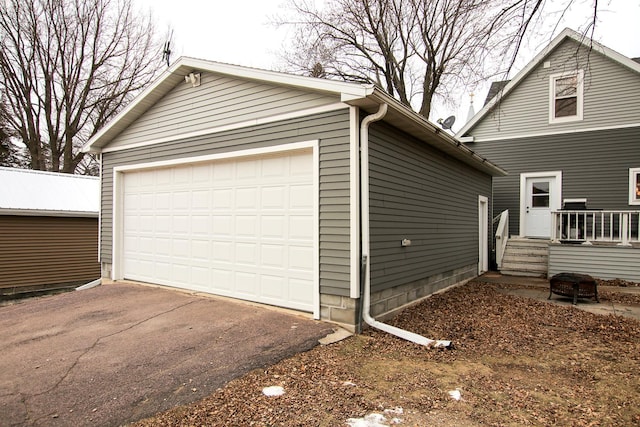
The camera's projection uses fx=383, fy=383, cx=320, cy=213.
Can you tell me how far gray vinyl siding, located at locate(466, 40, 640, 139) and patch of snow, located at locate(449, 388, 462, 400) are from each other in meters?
9.09

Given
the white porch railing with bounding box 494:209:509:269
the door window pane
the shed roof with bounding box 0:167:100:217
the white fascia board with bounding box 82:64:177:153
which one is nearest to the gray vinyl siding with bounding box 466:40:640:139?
the door window pane

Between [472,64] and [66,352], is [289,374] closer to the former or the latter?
[66,352]

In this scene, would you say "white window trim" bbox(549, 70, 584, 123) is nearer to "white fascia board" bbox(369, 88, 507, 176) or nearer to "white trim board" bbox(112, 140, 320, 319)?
"white fascia board" bbox(369, 88, 507, 176)

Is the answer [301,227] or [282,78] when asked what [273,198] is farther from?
[282,78]

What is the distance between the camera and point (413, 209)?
21.4 ft

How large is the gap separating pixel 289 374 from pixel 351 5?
15903mm

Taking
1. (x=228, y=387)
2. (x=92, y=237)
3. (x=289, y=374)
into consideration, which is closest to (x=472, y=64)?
(x=289, y=374)

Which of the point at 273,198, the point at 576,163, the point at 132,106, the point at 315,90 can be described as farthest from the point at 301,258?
the point at 576,163

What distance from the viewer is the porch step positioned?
1052 centimetres

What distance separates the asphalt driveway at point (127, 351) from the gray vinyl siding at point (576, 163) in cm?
983

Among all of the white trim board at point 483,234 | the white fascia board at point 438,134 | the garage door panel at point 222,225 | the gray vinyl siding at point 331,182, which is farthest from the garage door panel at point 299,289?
the white trim board at point 483,234

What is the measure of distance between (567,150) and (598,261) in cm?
390

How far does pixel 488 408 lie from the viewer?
10.4 ft

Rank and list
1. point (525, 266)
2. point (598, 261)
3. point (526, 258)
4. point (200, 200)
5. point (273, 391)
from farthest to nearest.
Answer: point (526, 258) → point (525, 266) → point (598, 261) → point (200, 200) → point (273, 391)
